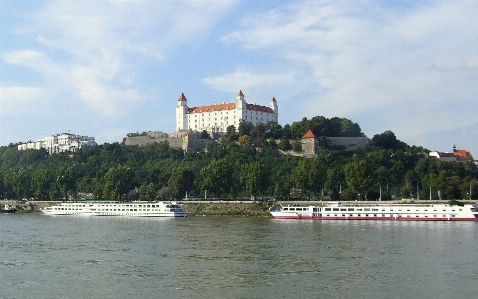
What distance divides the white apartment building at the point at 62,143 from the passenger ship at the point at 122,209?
43.1 m

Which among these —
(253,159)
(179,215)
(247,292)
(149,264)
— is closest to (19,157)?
(253,159)

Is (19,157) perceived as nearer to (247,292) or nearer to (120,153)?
(120,153)

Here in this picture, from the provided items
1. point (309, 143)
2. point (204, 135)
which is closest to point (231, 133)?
point (204, 135)

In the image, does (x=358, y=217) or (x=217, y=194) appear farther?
(x=217, y=194)

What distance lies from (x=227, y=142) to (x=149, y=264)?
61605 millimetres

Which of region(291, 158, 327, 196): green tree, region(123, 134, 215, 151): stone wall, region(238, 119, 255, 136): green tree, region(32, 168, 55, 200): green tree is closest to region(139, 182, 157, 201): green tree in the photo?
region(32, 168, 55, 200): green tree

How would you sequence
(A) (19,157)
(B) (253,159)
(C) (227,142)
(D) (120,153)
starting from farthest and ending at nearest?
(A) (19,157)
(D) (120,153)
(C) (227,142)
(B) (253,159)

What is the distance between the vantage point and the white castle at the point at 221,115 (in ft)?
314

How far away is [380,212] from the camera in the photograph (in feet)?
166

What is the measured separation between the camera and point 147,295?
18.8 meters

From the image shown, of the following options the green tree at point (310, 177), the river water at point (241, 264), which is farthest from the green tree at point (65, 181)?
the river water at point (241, 264)

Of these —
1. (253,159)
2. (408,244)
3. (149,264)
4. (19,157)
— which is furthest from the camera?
(19,157)

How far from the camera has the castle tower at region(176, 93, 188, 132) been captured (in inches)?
3957

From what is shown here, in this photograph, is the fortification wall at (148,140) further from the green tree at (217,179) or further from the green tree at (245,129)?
the green tree at (217,179)
